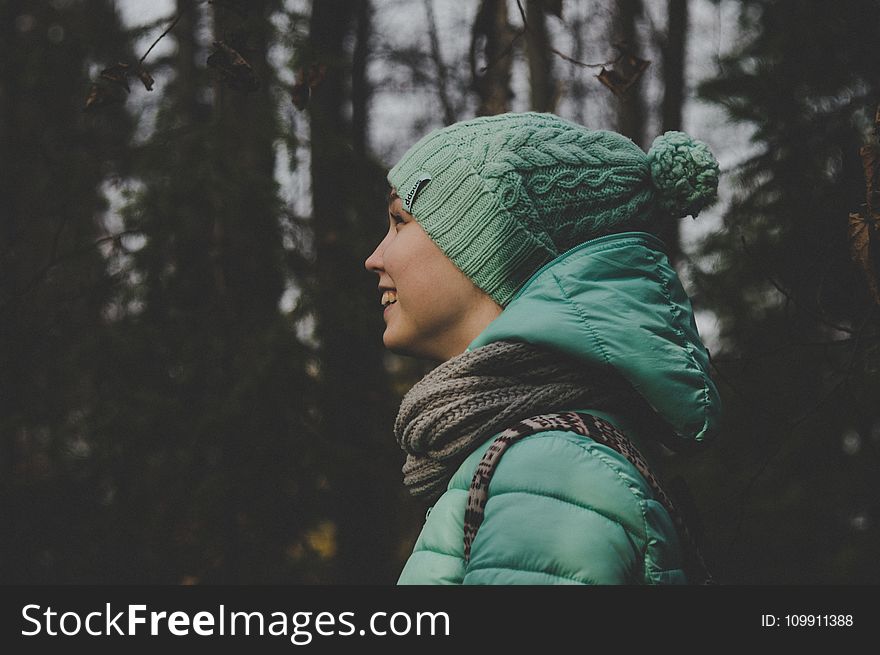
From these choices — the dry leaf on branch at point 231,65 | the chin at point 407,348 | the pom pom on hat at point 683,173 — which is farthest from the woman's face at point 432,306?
the dry leaf on branch at point 231,65

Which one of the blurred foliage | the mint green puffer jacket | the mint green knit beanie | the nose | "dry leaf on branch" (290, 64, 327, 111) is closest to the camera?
the mint green puffer jacket

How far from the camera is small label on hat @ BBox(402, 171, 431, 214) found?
2.40 metres

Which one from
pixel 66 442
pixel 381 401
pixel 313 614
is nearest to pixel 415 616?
pixel 313 614

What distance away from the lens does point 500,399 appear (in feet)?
6.45

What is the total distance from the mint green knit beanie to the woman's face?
0.12 feet

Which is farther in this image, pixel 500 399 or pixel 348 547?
pixel 348 547

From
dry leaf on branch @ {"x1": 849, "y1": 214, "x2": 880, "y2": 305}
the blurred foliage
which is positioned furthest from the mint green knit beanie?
the blurred foliage

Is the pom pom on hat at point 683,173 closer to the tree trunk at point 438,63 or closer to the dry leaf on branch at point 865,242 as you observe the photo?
the dry leaf on branch at point 865,242

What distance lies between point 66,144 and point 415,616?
4131 millimetres

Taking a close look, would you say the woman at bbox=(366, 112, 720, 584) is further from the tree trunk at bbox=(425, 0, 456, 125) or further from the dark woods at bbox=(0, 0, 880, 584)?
the tree trunk at bbox=(425, 0, 456, 125)

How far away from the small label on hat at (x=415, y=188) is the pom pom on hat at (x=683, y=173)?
0.58 meters

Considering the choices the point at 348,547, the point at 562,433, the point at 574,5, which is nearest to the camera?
the point at 562,433

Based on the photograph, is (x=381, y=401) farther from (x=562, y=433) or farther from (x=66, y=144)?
(x=562, y=433)

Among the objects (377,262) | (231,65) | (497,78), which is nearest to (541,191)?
(377,262)
